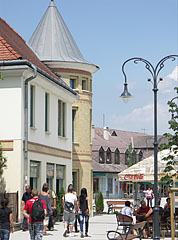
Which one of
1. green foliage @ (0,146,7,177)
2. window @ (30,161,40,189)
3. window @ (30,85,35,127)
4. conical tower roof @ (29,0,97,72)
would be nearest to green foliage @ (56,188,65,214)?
window @ (30,161,40,189)

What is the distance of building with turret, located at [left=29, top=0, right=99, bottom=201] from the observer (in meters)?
34.2

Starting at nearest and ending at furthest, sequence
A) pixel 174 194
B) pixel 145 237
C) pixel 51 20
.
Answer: pixel 174 194
pixel 145 237
pixel 51 20

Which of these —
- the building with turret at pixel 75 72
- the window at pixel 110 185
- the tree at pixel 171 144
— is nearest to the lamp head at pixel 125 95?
the tree at pixel 171 144

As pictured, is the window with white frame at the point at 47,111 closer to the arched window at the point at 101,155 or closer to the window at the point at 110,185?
the window at the point at 110,185

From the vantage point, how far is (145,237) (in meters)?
19.9

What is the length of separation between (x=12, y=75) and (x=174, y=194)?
9438mm

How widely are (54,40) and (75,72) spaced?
2.60m

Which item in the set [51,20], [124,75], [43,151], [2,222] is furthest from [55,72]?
[2,222]

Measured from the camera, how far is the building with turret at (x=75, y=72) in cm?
3416

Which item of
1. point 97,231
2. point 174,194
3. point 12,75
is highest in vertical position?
point 12,75

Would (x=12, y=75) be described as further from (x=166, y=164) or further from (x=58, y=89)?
(x=166, y=164)

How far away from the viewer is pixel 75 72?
34.4 meters

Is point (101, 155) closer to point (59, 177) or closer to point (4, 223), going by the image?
point (59, 177)

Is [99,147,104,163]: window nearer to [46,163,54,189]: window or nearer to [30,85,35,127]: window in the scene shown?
[46,163,54,189]: window
